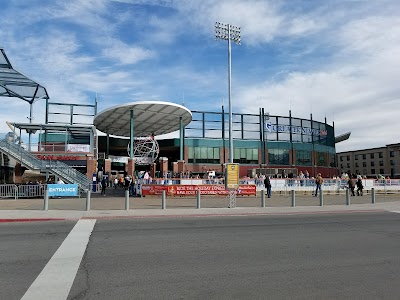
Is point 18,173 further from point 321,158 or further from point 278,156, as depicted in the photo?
point 321,158

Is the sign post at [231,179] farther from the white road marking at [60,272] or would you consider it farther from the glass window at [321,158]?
the glass window at [321,158]

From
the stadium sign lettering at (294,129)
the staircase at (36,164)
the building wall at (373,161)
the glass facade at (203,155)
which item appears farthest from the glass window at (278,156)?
the building wall at (373,161)

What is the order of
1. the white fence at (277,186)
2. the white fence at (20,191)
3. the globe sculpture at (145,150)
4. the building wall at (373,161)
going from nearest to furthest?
the white fence at (20,191)
the white fence at (277,186)
the globe sculpture at (145,150)
the building wall at (373,161)

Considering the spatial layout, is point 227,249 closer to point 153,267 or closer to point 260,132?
point 153,267

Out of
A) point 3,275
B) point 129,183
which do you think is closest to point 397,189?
point 129,183

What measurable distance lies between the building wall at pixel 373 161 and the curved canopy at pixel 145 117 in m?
69.1

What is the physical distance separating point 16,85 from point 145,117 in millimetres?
14055

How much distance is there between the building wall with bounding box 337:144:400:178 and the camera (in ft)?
329

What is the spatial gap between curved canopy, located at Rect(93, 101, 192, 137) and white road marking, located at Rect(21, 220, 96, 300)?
2989 cm

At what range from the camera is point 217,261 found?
7285 millimetres

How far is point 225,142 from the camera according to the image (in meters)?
59.9

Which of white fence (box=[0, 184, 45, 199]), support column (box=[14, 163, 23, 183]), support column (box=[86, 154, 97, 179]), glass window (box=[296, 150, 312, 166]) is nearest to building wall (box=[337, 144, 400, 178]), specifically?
glass window (box=[296, 150, 312, 166])

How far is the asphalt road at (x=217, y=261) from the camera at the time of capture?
217 inches

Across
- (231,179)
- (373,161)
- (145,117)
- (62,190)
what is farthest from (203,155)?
(373,161)
